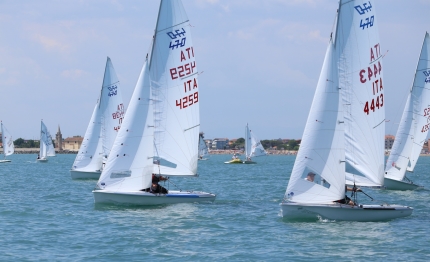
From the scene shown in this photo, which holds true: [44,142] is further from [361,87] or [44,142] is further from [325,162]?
[325,162]

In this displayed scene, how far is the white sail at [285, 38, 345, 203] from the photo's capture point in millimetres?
22156

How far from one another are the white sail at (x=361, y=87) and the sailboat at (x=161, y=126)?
626 centimetres

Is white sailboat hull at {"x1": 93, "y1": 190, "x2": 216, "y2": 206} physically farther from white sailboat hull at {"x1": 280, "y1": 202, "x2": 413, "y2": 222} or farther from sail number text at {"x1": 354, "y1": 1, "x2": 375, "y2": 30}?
sail number text at {"x1": 354, "y1": 1, "x2": 375, "y2": 30}

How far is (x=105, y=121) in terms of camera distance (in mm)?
44125

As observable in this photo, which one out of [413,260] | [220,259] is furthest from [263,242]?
[413,260]

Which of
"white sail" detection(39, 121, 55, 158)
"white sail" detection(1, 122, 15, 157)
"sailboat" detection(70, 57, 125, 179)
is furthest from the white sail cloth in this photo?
"sailboat" detection(70, 57, 125, 179)

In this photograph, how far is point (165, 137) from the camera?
28250 millimetres

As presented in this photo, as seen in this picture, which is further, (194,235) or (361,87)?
(361,87)

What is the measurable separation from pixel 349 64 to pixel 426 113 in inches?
622

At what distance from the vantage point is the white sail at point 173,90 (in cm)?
2797

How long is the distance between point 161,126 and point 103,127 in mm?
16751

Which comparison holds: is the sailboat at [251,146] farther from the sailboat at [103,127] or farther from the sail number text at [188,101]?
the sail number text at [188,101]

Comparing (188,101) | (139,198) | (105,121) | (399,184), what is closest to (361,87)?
(188,101)

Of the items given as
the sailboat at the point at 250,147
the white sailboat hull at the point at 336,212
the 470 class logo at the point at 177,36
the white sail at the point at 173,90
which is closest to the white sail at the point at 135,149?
the white sail at the point at 173,90
